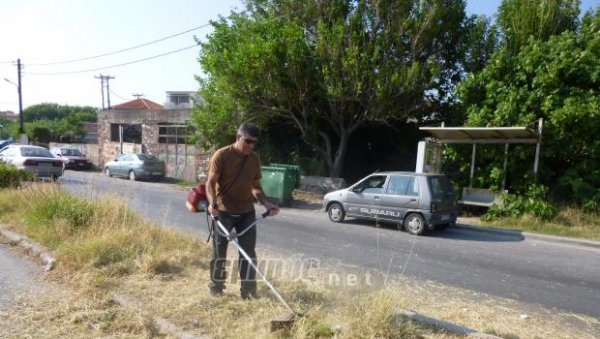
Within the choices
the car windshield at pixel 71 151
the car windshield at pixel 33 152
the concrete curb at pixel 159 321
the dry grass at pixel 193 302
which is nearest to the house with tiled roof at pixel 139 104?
the car windshield at pixel 71 151

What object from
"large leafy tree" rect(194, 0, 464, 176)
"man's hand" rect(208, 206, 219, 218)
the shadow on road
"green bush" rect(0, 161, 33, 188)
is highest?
"large leafy tree" rect(194, 0, 464, 176)

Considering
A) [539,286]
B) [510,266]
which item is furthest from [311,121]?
[539,286]

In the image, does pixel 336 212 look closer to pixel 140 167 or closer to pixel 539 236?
pixel 539 236

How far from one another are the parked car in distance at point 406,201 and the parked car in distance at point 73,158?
23.9 metres

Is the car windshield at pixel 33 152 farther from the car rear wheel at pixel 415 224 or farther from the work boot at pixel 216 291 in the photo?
the work boot at pixel 216 291

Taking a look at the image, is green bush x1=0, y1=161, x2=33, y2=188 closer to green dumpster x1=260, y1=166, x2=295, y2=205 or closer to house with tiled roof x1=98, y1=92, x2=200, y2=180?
green dumpster x1=260, y1=166, x2=295, y2=205

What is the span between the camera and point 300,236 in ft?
32.5

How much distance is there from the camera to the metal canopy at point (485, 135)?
39.9 ft

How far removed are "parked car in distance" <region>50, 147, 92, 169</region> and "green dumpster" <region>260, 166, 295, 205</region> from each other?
19.7m

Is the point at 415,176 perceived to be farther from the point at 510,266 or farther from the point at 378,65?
the point at 378,65

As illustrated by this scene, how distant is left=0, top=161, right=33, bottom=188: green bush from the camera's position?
38.6 feet

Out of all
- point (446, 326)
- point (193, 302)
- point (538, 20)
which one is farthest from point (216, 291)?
point (538, 20)

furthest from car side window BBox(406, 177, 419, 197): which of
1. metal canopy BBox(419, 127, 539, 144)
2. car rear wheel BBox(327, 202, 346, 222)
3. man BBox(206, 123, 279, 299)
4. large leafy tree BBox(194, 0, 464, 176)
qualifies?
man BBox(206, 123, 279, 299)

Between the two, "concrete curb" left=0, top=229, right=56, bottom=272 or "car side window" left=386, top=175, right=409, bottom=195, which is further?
"car side window" left=386, top=175, right=409, bottom=195
